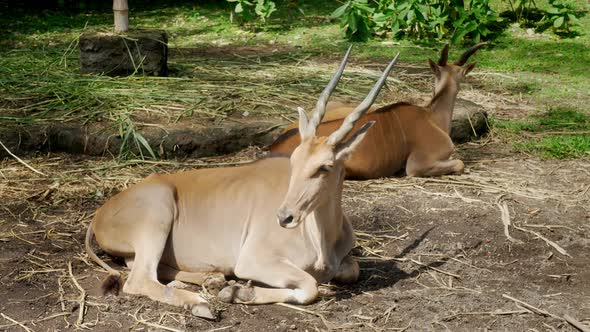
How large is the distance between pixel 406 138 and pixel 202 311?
320 cm

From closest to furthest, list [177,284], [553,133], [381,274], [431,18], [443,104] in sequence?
[177,284]
[381,274]
[443,104]
[553,133]
[431,18]

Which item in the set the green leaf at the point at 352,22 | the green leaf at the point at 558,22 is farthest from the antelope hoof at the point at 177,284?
the green leaf at the point at 558,22

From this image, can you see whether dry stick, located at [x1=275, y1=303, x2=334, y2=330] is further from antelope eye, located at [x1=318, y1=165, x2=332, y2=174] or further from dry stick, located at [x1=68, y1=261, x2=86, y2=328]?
dry stick, located at [x1=68, y1=261, x2=86, y2=328]

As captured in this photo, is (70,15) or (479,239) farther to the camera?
(70,15)

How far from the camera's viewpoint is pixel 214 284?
4.93m

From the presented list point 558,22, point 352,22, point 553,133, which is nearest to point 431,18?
point 352,22

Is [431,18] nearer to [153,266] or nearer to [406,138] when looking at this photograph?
[406,138]

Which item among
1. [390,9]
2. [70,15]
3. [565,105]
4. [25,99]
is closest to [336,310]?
[25,99]

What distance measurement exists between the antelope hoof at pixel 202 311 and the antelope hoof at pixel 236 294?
14 cm

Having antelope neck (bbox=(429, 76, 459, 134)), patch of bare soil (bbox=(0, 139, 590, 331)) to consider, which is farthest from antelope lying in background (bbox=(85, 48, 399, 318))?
antelope neck (bbox=(429, 76, 459, 134))

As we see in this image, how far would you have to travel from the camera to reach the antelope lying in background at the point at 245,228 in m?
4.73

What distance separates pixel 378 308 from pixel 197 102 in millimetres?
→ 3640

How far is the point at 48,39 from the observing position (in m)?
11.3

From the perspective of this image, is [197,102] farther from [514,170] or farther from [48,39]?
[48,39]
